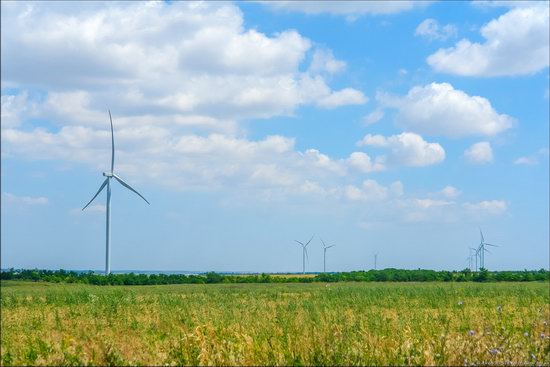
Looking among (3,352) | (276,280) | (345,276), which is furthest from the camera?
(345,276)

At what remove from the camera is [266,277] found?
85812 millimetres

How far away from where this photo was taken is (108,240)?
219 feet

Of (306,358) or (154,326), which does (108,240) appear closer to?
(154,326)

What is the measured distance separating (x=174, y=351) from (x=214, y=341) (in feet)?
2.57

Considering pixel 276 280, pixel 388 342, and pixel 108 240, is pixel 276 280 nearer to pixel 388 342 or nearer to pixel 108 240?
pixel 108 240

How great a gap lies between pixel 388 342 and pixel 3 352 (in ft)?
23.2

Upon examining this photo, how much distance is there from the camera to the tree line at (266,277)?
7075cm

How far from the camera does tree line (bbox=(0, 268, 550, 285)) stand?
70750mm

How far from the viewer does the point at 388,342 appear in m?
11.8

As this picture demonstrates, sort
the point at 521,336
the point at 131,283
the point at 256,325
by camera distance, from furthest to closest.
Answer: the point at 131,283
the point at 256,325
the point at 521,336

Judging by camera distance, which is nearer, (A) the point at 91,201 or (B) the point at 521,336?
(B) the point at 521,336

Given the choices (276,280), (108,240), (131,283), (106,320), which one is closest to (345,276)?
(276,280)

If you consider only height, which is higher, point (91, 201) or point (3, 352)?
point (91, 201)

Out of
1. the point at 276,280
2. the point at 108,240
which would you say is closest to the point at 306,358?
the point at 108,240
